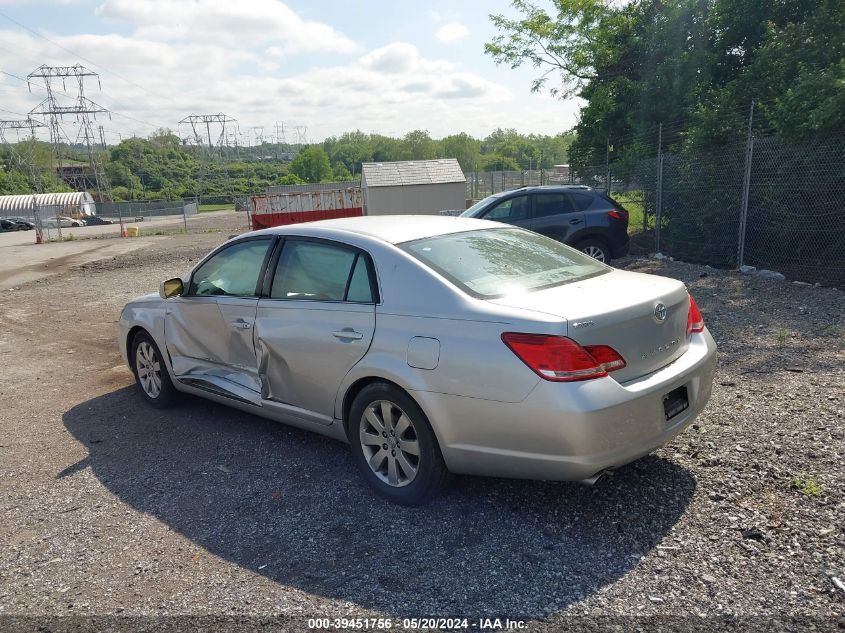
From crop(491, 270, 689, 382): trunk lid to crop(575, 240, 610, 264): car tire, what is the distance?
293 inches

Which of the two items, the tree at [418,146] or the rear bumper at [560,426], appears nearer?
the rear bumper at [560,426]

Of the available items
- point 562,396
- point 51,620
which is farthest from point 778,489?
point 51,620

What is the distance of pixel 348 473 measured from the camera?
13.9ft

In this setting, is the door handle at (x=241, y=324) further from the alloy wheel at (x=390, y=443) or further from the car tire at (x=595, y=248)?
the car tire at (x=595, y=248)

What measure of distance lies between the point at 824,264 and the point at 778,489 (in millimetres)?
7749

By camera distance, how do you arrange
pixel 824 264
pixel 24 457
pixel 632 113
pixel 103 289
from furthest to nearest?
pixel 632 113 → pixel 103 289 → pixel 824 264 → pixel 24 457

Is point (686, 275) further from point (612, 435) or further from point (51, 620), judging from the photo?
point (51, 620)

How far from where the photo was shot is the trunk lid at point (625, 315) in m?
3.19

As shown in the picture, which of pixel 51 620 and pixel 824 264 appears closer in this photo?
pixel 51 620

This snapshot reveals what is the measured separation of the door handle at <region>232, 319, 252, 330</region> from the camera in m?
4.61

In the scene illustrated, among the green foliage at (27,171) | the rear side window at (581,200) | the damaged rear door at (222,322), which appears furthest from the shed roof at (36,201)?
the damaged rear door at (222,322)

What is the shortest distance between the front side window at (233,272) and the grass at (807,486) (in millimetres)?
3556

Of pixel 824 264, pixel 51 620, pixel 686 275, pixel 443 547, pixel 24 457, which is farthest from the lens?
pixel 686 275

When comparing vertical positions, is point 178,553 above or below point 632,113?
below
